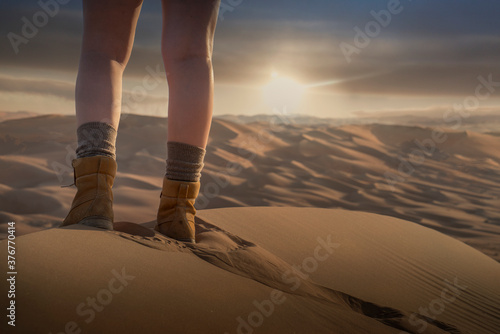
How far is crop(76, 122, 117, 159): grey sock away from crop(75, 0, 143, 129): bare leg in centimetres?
2

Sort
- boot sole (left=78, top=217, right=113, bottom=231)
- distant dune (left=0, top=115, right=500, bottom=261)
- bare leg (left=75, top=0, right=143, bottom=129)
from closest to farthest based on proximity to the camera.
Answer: boot sole (left=78, top=217, right=113, bottom=231) < bare leg (left=75, top=0, right=143, bottom=129) < distant dune (left=0, top=115, right=500, bottom=261)

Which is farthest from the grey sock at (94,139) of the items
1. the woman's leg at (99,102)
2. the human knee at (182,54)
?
the human knee at (182,54)

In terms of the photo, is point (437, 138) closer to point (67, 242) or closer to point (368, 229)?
point (368, 229)

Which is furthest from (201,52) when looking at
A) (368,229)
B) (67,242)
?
(368,229)

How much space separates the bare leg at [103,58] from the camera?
1429 mm

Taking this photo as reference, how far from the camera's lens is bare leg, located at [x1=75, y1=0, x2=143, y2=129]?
143 centimetres

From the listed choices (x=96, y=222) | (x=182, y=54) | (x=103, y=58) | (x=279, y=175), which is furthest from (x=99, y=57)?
(x=279, y=175)

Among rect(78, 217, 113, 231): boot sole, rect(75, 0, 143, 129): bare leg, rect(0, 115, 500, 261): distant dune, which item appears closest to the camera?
rect(78, 217, 113, 231): boot sole

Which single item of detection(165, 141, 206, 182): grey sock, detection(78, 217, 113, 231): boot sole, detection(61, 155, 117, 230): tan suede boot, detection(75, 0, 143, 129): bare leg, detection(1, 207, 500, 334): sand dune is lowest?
detection(1, 207, 500, 334): sand dune

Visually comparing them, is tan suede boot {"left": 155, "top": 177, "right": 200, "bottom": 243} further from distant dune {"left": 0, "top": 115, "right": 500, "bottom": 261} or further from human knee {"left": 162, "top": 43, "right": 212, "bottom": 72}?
distant dune {"left": 0, "top": 115, "right": 500, "bottom": 261}

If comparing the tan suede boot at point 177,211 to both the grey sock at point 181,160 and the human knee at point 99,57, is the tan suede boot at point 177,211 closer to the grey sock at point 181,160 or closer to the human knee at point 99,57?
the grey sock at point 181,160

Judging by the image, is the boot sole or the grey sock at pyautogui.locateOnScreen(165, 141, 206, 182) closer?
the boot sole

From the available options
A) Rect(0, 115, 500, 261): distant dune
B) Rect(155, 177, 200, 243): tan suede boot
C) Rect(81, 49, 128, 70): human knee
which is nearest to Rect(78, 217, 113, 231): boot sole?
Rect(155, 177, 200, 243): tan suede boot

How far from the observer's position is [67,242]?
1131 millimetres
